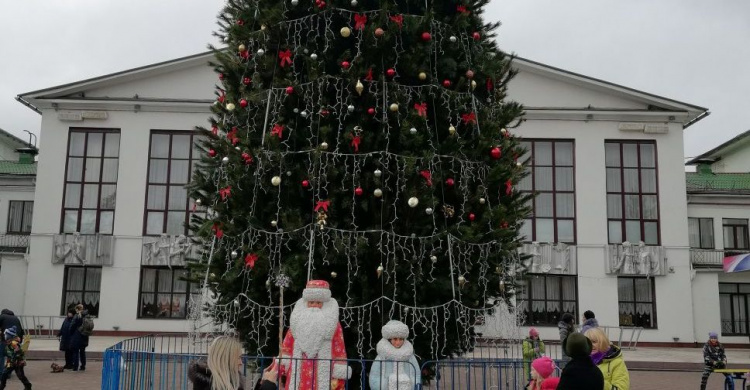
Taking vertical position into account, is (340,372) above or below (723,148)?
below

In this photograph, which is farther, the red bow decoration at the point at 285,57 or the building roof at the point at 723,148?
the building roof at the point at 723,148

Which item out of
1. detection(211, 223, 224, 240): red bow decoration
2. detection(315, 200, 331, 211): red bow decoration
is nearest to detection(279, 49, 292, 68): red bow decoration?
detection(315, 200, 331, 211): red bow decoration

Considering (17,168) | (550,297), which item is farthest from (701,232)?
(17,168)

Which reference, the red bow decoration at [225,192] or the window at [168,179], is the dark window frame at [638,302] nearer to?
the window at [168,179]

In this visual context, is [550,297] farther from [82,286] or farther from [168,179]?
[82,286]

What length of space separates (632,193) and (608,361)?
25.2 meters

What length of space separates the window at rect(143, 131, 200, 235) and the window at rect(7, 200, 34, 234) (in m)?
7.12

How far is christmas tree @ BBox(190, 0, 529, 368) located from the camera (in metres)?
8.39

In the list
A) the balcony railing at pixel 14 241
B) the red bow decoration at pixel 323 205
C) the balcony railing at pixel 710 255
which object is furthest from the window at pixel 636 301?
the balcony railing at pixel 14 241

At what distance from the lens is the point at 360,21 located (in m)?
8.73

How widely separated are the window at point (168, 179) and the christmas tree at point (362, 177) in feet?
70.0

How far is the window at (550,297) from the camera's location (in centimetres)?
2994

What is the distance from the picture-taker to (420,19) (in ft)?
28.6

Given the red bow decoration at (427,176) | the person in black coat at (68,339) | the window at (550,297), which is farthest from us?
the window at (550,297)
